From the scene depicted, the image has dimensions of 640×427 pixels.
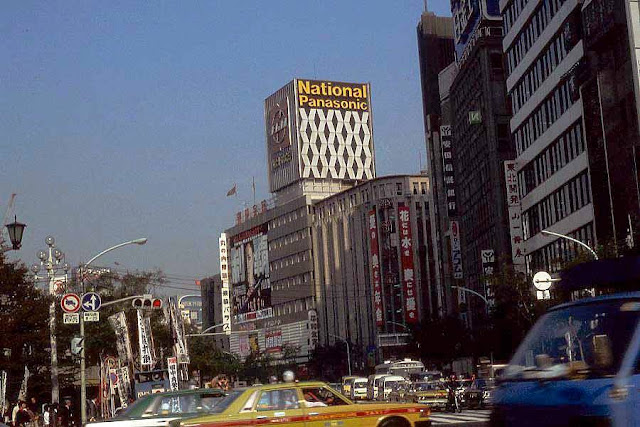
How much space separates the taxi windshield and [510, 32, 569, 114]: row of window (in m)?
53.2

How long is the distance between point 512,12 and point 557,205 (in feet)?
54.5

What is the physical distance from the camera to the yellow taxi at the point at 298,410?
1791 cm

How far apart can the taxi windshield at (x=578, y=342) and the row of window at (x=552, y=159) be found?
5052 centimetres

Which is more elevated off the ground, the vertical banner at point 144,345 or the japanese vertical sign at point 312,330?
the japanese vertical sign at point 312,330

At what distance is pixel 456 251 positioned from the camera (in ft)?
355

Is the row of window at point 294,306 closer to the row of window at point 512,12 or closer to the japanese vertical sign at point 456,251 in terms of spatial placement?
the japanese vertical sign at point 456,251

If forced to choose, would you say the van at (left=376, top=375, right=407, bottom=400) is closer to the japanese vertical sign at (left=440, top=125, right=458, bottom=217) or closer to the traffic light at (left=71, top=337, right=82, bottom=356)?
the traffic light at (left=71, top=337, right=82, bottom=356)

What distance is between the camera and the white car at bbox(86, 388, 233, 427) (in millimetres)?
21422

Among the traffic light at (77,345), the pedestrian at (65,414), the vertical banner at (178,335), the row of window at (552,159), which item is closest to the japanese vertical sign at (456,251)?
the row of window at (552,159)

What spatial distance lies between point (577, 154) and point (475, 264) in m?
42.6

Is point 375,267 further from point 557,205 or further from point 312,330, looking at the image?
point 557,205

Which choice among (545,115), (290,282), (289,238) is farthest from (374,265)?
(545,115)

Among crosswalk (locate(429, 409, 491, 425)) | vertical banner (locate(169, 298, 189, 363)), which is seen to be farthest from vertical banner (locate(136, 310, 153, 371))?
crosswalk (locate(429, 409, 491, 425))

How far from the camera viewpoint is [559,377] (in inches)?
360
